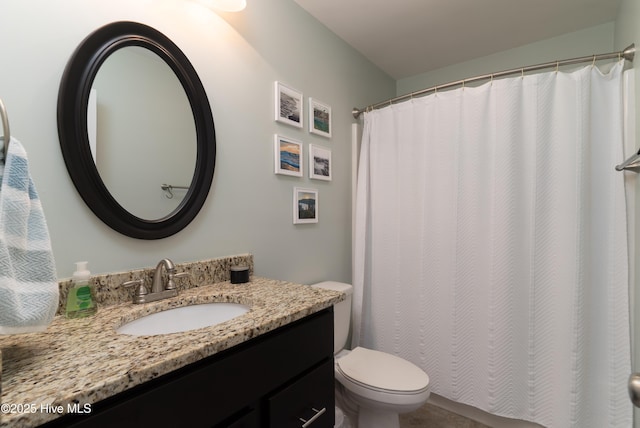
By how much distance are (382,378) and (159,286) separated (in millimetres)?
1103

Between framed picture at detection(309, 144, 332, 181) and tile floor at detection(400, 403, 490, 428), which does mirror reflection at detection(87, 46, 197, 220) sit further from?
tile floor at detection(400, 403, 490, 428)

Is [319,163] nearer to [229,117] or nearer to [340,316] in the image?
[229,117]

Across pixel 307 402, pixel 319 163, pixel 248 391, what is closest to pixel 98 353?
pixel 248 391

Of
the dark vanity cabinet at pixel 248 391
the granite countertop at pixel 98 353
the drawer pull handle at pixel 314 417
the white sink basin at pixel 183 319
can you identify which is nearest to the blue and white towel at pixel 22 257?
the granite countertop at pixel 98 353

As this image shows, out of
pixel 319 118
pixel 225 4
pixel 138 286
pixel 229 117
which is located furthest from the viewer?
pixel 319 118

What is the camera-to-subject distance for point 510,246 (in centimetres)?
159

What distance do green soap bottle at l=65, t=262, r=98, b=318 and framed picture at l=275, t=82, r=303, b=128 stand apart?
3.53 ft

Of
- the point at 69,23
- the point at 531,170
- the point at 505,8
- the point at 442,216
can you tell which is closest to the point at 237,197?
the point at 69,23

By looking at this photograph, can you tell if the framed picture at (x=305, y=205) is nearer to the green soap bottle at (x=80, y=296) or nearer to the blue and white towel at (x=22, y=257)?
the green soap bottle at (x=80, y=296)

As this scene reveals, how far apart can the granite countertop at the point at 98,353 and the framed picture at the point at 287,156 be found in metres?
0.79

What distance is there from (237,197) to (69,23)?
798mm

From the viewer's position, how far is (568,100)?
58.0 inches

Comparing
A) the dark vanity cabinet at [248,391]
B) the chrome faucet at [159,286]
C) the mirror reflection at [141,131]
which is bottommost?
the dark vanity cabinet at [248,391]

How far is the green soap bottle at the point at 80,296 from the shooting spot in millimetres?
849
